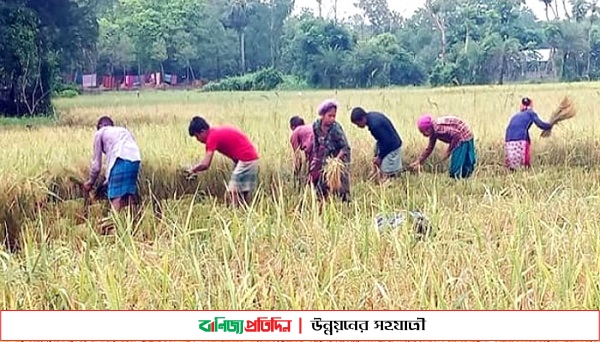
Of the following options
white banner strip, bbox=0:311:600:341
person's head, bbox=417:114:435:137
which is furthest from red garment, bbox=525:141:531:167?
white banner strip, bbox=0:311:600:341

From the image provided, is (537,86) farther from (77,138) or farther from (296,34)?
(77,138)

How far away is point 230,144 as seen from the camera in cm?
410

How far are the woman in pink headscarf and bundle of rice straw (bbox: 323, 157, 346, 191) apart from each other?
A: 1.14 metres

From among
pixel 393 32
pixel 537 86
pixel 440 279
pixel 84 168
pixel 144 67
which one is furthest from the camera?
pixel 537 86

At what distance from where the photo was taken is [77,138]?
5367 millimetres

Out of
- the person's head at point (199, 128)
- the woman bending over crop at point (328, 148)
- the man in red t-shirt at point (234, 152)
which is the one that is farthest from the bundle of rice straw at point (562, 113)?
the person's head at point (199, 128)

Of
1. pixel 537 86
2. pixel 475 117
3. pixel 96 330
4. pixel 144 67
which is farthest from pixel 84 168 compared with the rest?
pixel 537 86

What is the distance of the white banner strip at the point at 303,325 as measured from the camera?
1901mm

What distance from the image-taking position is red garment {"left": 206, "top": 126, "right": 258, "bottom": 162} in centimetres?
403

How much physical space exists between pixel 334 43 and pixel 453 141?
4.94ft

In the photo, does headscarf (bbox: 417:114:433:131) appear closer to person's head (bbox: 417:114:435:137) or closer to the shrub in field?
person's head (bbox: 417:114:435:137)

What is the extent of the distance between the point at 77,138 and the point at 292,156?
1674 mm

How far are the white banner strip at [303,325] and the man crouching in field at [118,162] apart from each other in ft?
6.63

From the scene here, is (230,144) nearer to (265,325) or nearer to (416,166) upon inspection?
(416,166)
